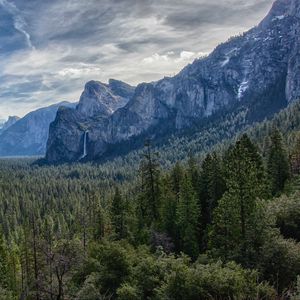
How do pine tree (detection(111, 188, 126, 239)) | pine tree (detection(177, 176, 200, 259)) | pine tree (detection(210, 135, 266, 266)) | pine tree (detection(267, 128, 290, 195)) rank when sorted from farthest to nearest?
pine tree (detection(267, 128, 290, 195)), pine tree (detection(111, 188, 126, 239)), pine tree (detection(177, 176, 200, 259)), pine tree (detection(210, 135, 266, 266))

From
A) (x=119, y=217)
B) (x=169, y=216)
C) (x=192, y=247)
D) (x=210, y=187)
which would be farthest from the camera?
(x=119, y=217)

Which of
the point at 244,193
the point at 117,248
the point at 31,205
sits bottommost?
the point at 31,205

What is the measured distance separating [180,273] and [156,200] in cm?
3350

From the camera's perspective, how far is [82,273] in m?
38.4

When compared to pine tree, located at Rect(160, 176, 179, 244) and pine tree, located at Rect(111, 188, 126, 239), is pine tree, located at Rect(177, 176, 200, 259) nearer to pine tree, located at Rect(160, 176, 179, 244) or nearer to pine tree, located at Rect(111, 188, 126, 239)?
pine tree, located at Rect(160, 176, 179, 244)

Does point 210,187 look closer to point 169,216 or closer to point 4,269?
point 169,216

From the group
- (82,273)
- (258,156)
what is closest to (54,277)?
(82,273)

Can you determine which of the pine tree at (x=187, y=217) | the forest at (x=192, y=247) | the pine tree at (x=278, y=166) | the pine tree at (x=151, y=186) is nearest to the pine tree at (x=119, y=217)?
the forest at (x=192, y=247)

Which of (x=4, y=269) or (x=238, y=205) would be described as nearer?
(x=238, y=205)

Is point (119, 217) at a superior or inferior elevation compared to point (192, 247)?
superior

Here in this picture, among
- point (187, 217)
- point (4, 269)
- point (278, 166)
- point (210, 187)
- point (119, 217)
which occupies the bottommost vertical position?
point (4, 269)

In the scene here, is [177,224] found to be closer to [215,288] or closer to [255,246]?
[255,246]

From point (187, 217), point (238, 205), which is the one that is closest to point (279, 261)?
point (238, 205)

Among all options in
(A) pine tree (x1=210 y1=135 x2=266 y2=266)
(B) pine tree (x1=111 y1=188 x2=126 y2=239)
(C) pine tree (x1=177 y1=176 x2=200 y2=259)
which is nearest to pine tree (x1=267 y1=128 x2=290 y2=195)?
(C) pine tree (x1=177 y1=176 x2=200 y2=259)
